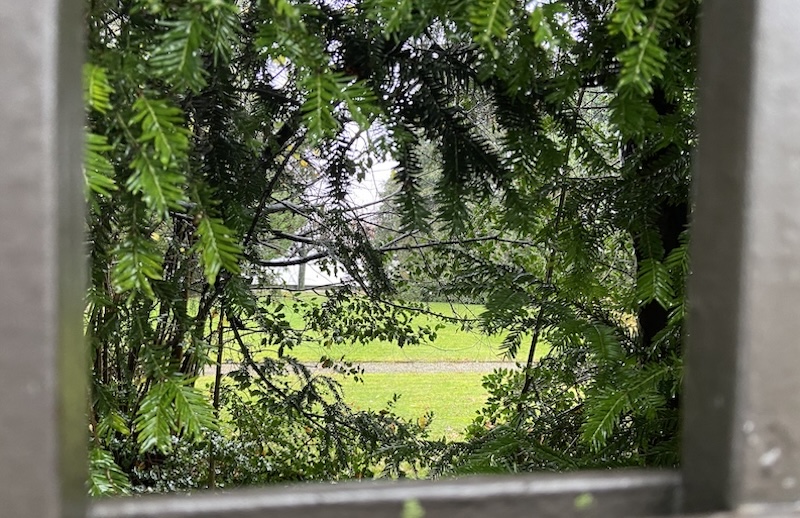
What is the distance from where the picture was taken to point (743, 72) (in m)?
0.23

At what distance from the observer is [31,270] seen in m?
0.20

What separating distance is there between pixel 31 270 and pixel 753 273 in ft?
0.88

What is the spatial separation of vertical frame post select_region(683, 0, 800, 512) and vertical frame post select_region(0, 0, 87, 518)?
0.25 m

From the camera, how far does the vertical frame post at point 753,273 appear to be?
0.75 feet

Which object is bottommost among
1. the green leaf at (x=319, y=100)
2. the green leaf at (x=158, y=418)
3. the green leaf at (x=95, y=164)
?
the green leaf at (x=158, y=418)

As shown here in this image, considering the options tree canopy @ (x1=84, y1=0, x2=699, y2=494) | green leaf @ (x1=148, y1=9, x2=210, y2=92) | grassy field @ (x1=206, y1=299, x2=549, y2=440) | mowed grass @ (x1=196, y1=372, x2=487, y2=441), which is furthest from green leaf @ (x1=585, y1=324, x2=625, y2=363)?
mowed grass @ (x1=196, y1=372, x2=487, y2=441)

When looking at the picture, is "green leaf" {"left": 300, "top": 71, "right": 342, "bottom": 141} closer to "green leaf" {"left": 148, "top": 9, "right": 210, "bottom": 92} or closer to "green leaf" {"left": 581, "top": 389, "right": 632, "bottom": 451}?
"green leaf" {"left": 148, "top": 9, "right": 210, "bottom": 92}

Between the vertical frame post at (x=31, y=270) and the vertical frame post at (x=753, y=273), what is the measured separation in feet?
0.81

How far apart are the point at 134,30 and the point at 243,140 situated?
32 centimetres

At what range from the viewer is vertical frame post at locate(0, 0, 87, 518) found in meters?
0.20

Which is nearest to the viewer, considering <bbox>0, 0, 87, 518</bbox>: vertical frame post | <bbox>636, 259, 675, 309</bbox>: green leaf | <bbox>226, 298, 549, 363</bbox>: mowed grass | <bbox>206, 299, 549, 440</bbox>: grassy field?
<bbox>0, 0, 87, 518</bbox>: vertical frame post

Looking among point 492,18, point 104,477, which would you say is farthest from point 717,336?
point 104,477

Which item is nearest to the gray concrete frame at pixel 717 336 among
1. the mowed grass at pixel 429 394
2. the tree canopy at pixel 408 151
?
the tree canopy at pixel 408 151

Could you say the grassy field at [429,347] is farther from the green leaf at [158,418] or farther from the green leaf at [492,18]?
the green leaf at [492,18]
